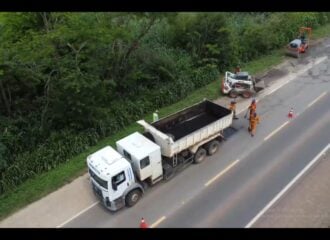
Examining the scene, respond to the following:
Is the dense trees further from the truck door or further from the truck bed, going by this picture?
the truck door

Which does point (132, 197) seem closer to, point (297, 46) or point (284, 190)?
point (284, 190)

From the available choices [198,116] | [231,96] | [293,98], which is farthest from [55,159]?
[293,98]

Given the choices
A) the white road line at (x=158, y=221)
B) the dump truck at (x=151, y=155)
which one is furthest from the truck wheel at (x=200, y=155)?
the white road line at (x=158, y=221)

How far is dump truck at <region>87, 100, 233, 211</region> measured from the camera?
A: 14.4 meters

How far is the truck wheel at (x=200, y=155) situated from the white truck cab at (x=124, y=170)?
2051 mm

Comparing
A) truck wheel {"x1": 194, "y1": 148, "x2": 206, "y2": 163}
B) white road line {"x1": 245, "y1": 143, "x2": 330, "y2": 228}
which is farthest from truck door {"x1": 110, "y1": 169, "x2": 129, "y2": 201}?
white road line {"x1": 245, "y1": 143, "x2": 330, "y2": 228}

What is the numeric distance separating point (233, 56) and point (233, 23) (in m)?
4.30

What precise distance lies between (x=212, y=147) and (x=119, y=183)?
5.14 meters

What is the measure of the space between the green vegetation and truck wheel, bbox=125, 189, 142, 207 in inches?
126

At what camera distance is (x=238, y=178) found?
16094 millimetres

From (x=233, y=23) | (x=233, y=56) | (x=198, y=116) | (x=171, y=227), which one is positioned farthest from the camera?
(x=233, y=23)

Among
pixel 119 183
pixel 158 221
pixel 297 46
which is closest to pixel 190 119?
pixel 119 183

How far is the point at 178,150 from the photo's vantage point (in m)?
16.0

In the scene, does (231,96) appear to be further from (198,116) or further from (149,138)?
(149,138)
